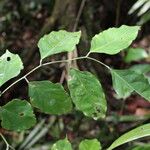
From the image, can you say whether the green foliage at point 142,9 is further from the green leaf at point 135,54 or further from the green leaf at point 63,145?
the green leaf at point 63,145

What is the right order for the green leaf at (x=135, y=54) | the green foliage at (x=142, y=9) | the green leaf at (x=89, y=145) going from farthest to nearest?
the green foliage at (x=142, y=9), the green leaf at (x=135, y=54), the green leaf at (x=89, y=145)

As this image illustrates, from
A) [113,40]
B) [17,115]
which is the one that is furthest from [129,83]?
[17,115]

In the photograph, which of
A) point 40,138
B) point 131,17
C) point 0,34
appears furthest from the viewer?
point 0,34

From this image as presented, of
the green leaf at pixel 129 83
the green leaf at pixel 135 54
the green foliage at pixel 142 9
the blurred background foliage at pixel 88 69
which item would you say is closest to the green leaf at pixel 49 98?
the green leaf at pixel 129 83

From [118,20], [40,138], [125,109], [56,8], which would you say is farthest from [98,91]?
[118,20]

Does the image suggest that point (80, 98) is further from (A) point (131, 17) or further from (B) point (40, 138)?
(A) point (131, 17)

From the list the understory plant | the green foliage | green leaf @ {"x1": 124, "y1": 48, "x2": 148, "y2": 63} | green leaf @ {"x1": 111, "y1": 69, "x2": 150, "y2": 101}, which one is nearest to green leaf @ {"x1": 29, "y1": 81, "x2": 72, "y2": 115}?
the understory plant
